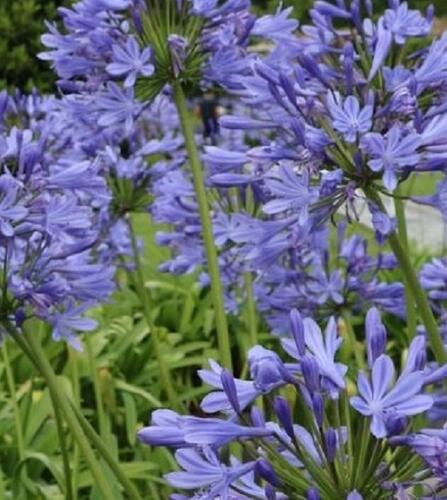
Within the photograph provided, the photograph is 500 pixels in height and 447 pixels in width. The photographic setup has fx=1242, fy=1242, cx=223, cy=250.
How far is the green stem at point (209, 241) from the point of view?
2592 millimetres

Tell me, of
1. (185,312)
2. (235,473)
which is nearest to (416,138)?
(235,473)

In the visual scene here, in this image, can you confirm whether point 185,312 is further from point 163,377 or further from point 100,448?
point 100,448

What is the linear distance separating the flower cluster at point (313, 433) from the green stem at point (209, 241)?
974 millimetres

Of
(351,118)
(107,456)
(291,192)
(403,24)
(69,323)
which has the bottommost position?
(107,456)

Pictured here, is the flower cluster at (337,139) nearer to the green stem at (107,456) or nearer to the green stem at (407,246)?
the green stem at (407,246)

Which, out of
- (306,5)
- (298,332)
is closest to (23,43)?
(306,5)

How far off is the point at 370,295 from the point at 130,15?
105 cm

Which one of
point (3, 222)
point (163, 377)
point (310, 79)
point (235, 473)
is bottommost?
point (163, 377)

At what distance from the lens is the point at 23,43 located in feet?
39.3

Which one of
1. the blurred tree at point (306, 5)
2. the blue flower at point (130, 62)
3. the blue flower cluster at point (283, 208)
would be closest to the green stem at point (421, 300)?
the blue flower cluster at point (283, 208)

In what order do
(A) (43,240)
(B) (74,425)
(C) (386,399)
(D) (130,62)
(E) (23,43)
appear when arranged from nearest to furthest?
(C) (386,399), (B) (74,425), (A) (43,240), (D) (130,62), (E) (23,43)

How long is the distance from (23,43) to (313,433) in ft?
35.7

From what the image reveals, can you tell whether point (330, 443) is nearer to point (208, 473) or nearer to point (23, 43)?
point (208, 473)

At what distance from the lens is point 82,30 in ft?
9.18
